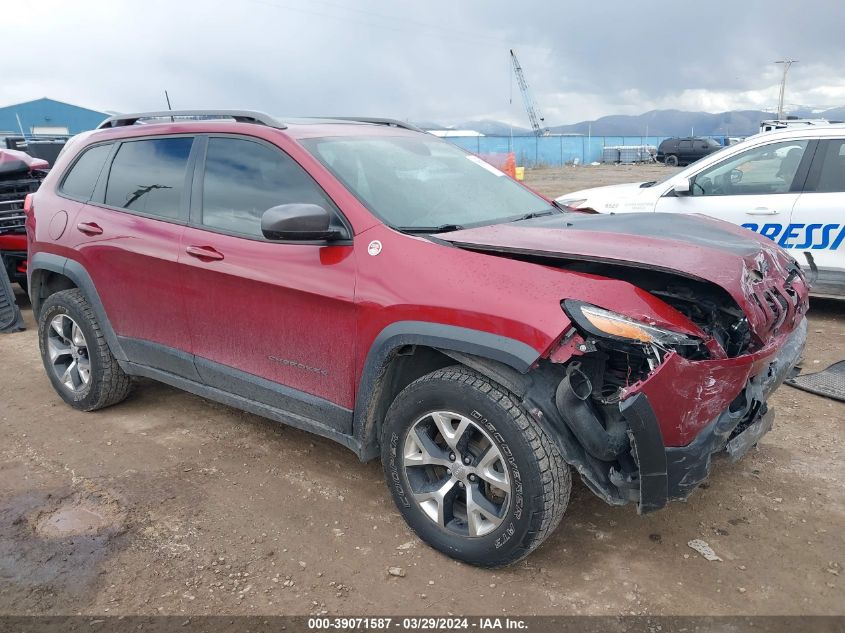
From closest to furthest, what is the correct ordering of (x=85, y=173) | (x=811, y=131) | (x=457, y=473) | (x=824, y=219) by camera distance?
(x=457, y=473), (x=85, y=173), (x=824, y=219), (x=811, y=131)

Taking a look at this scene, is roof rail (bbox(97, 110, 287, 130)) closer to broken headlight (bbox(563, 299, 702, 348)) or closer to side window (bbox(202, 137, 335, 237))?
side window (bbox(202, 137, 335, 237))

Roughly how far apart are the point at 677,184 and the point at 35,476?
18.9 feet

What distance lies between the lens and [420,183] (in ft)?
11.3

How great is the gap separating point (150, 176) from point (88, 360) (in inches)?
53.5

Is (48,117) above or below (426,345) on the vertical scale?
above

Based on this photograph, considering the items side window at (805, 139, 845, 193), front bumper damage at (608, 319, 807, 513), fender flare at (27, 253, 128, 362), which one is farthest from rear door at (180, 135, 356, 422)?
side window at (805, 139, 845, 193)

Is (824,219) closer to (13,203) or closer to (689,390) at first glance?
(689,390)

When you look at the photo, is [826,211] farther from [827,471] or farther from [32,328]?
[32,328]

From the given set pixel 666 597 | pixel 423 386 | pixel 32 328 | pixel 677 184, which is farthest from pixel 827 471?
pixel 32 328

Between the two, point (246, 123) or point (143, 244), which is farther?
point (143, 244)

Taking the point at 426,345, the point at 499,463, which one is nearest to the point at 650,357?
the point at 499,463

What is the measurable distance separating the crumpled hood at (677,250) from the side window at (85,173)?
261cm

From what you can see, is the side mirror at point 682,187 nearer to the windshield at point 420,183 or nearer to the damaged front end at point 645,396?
the windshield at point 420,183

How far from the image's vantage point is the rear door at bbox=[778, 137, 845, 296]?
5.81 metres
